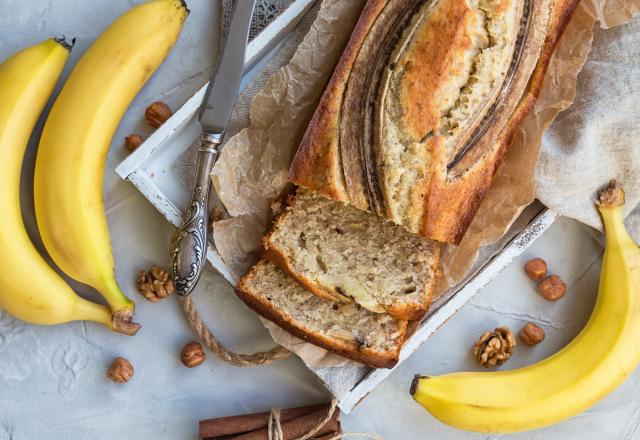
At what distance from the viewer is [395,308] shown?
2.21 m

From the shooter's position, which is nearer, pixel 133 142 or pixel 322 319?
pixel 322 319

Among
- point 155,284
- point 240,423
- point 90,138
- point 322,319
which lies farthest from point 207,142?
point 240,423

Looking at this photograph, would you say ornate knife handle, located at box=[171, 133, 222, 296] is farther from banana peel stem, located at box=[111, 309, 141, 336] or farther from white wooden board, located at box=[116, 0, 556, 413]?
banana peel stem, located at box=[111, 309, 141, 336]

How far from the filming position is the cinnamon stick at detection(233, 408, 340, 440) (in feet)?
7.84

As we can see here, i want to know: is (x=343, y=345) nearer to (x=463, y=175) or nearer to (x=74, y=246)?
(x=463, y=175)

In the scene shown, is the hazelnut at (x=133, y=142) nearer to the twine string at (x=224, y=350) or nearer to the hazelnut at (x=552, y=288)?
the twine string at (x=224, y=350)

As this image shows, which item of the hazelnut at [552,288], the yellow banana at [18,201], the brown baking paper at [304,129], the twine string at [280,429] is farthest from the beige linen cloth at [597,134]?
the yellow banana at [18,201]

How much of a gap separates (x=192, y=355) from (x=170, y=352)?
0.10m

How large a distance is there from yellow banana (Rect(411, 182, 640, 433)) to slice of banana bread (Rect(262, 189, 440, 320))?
32 cm

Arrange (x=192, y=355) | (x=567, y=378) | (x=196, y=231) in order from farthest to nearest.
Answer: (x=192, y=355), (x=567, y=378), (x=196, y=231)

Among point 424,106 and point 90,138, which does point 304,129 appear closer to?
point 424,106

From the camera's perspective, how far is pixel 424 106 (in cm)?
203

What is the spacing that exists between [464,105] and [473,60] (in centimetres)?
13

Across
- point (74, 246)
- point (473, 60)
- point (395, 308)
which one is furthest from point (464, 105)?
point (74, 246)
